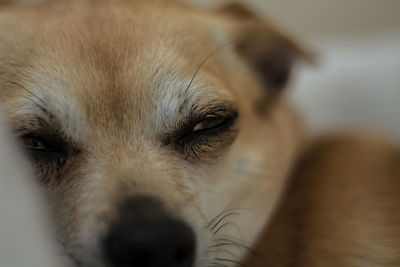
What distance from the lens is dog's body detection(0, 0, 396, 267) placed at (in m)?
1.04

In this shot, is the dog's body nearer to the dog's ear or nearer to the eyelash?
the eyelash

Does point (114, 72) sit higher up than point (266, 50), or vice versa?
point (266, 50)

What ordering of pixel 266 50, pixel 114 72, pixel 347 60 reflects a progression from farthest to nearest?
pixel 347 60, pixel 266 50, pixel 114 72

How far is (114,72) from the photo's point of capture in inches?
46.6

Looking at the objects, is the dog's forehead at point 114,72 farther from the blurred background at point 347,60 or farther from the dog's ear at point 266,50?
the blurred background at point 347,60

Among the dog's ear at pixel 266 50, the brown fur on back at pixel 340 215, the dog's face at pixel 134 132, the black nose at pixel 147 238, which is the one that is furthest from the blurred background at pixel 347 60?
the black nose at pixel 147 238

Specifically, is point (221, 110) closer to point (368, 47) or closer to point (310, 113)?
point (310, 113)

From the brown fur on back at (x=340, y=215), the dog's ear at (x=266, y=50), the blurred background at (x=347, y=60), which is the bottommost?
the brown fur on back at (x=340, y=215)

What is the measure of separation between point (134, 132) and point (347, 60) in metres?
1.76

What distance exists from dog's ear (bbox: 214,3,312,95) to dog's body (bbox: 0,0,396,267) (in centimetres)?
21

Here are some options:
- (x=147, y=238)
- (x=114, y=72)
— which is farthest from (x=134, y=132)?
(x=147, y=238)

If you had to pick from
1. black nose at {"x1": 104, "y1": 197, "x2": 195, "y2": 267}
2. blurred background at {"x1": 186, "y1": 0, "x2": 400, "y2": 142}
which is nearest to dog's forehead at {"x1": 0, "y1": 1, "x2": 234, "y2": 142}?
black nose at {"x1": 104, "y1": 197, "x2": 195, "y2": 267}

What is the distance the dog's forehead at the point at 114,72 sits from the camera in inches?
46.0

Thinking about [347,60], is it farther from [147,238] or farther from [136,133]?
[147,238]
